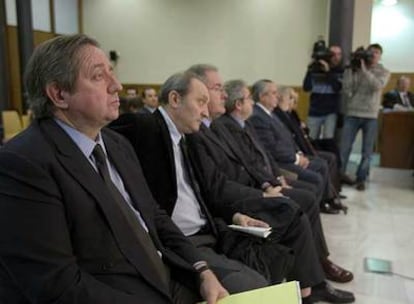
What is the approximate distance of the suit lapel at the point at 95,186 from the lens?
109cm

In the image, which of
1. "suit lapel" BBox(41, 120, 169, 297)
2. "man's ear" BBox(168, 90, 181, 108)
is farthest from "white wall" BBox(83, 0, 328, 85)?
"suit lapel" BBox(41, 120, 169, 297)

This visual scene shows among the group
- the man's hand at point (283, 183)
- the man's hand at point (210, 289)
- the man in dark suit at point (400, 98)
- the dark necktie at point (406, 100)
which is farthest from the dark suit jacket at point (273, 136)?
the dark necktie at point (406, 100)

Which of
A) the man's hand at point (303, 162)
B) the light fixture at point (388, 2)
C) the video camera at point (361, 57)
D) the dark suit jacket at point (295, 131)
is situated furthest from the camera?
the light fixture at point (388, 2)

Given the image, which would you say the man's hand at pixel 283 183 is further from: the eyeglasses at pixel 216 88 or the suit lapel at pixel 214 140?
the eyeglasses at pixel 216 88

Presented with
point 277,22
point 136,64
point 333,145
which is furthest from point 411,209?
point 136,64

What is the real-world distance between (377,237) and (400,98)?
3700 mm

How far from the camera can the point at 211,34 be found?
769 centimetres

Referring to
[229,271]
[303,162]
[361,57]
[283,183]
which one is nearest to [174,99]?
[229,271]

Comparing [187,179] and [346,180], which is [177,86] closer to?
[187,179]

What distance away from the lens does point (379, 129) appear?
5.78 m

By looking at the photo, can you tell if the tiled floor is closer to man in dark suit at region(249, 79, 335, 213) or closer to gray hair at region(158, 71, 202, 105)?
man in dark suit at region(249, 79, 335, 213)

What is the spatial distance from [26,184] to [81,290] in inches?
11.3

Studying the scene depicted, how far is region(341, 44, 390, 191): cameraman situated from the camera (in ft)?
16.0

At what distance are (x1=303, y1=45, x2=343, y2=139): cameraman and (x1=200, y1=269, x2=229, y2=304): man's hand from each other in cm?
409
